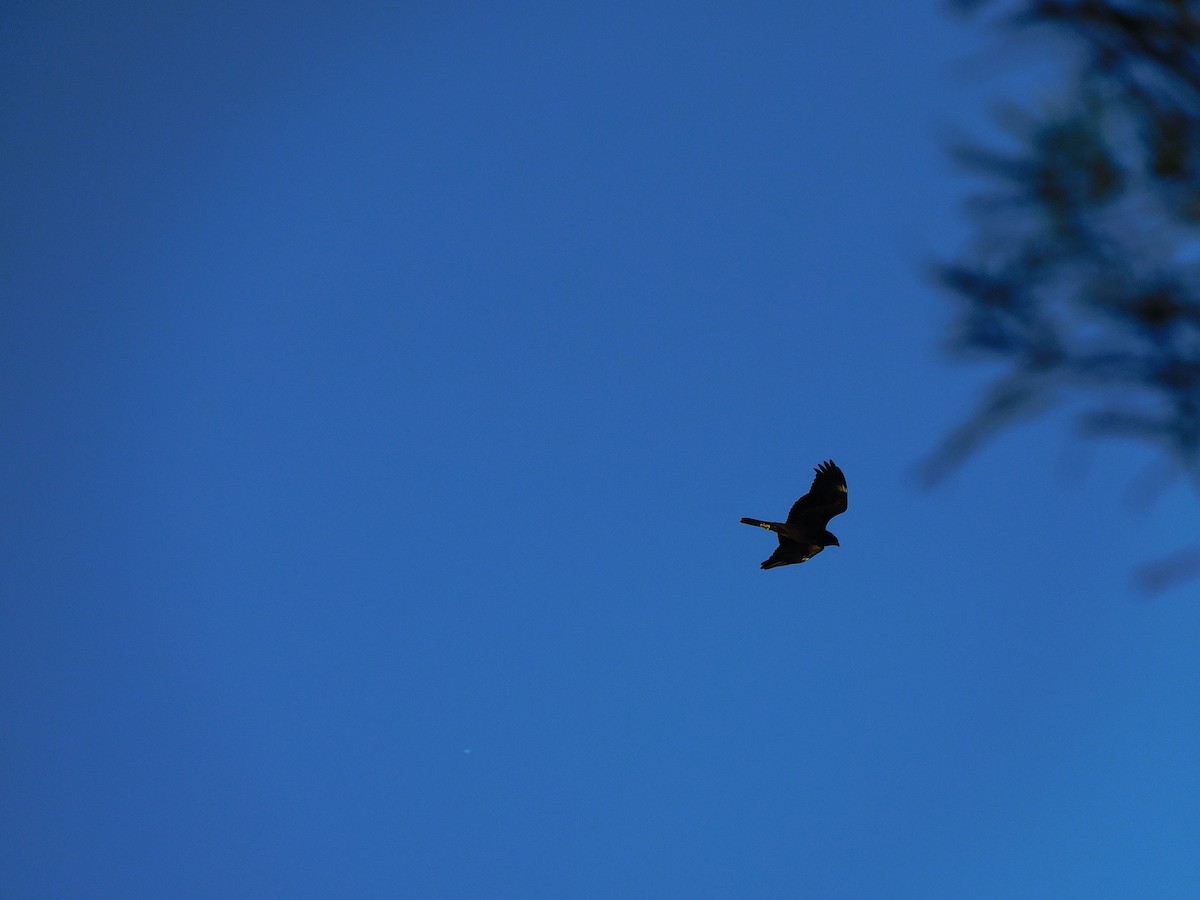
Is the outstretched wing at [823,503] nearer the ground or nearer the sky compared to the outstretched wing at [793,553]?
nearer the sky

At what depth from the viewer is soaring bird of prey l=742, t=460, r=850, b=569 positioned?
5469 mm

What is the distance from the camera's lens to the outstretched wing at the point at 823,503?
5.54 metres

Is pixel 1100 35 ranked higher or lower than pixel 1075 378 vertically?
higher

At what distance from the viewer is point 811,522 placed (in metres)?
5.55

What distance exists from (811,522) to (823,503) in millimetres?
121

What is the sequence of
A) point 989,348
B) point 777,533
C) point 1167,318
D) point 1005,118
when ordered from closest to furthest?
→ point 1167,318 < point 989,348 < point 1005,118 < point 777,533

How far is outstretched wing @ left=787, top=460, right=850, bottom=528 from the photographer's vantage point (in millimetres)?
5543

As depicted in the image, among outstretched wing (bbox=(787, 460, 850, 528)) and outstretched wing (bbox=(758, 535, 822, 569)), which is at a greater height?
outstretched wing (bbox=(787, 460, 850, 528))

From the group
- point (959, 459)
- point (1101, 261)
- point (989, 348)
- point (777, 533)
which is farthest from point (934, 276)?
point (777, 533)

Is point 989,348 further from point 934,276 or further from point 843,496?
point 843,496

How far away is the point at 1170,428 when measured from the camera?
65.2 inches

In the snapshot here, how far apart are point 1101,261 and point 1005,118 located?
1.19ft

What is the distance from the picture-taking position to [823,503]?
5.56 meters

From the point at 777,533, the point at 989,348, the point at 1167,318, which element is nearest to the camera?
the point at 1167,318
